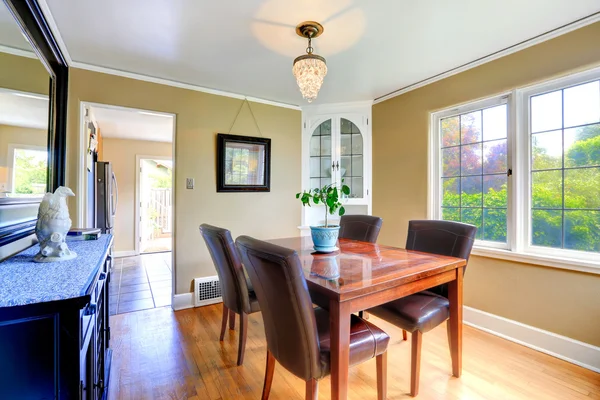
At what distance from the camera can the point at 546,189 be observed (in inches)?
84.9

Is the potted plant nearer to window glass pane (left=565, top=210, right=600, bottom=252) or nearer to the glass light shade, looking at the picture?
the glass light shade

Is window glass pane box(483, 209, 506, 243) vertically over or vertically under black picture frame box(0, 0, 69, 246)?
under

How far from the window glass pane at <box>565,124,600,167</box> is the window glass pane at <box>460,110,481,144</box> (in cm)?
63

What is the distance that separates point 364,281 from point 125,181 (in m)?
5.49

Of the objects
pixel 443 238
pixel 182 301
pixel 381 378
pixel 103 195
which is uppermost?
pixel 103 195

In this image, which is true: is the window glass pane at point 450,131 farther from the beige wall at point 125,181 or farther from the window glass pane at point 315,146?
the beige wall at point 125,181

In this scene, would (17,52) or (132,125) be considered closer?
(17,52)

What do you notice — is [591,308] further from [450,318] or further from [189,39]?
[189,39]

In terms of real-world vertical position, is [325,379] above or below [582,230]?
below

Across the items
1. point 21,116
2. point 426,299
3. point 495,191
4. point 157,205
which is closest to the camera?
point 21,116

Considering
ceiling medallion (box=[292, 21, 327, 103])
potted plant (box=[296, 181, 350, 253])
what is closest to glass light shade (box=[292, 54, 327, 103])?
ceiling medallion (box=[292, 21, 327, 103])

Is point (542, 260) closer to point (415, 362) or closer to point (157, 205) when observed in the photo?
point (415, 362)

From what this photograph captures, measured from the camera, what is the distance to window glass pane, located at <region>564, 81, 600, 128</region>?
193cm

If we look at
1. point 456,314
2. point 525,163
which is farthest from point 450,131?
point 456,314
